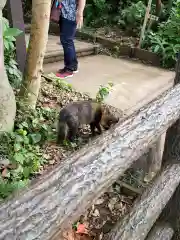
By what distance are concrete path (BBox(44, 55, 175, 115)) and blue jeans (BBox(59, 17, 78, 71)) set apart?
25 cm

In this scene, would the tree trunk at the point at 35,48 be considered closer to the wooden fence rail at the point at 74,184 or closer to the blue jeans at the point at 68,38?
the blue jeans at the point at 68,38

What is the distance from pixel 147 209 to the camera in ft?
7.09

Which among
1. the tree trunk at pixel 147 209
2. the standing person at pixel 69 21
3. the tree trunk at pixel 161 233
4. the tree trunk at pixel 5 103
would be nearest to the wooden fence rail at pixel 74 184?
the tree trunk at pixel 147 209

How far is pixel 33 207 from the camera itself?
1.11 meters

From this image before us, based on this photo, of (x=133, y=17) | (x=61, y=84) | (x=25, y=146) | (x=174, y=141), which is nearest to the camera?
(x=174, y=141)

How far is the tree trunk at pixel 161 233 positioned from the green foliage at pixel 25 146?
0.92m

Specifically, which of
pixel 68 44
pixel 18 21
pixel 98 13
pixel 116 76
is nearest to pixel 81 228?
pixel 18 21

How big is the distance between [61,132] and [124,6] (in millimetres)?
5286

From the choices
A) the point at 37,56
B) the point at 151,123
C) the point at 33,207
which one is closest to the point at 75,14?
the point at 37,56

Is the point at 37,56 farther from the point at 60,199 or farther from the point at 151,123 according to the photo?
the point at 60,199

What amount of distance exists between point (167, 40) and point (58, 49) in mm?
2064

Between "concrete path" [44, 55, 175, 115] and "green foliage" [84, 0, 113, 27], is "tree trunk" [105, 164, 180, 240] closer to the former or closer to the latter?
"concrete path" [44, 55, 175, 115]

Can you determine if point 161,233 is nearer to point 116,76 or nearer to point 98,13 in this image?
point 116,76

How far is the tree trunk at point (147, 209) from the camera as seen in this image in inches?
77.2
